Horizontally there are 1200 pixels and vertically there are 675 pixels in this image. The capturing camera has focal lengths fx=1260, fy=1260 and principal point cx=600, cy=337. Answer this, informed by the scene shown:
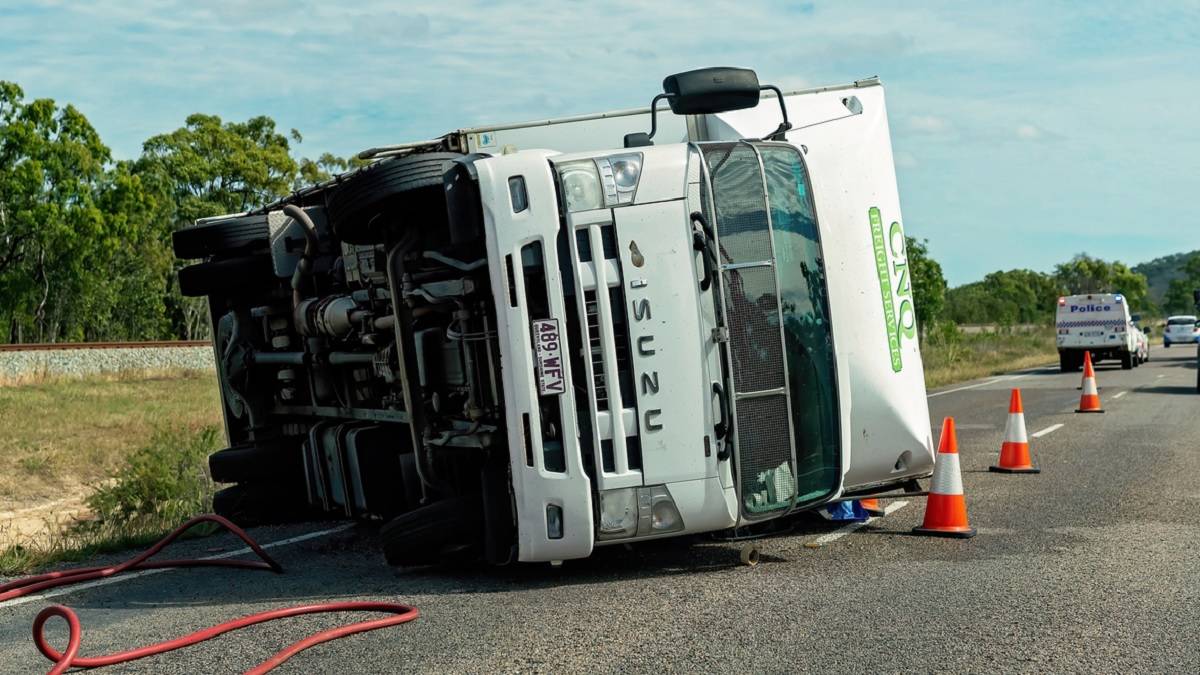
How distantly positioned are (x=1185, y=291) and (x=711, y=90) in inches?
6208

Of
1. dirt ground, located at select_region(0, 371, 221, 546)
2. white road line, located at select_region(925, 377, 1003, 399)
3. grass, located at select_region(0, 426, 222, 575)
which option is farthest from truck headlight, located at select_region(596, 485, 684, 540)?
white road line, located at select_region(925, 377, 1003, 399)

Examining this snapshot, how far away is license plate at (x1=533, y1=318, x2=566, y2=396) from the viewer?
6.28 meters

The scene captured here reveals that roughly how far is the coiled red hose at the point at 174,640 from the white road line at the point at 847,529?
2.86 meters

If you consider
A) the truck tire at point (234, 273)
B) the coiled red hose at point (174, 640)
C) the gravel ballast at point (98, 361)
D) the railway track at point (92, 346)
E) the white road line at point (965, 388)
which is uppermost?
the railway track at point (92, 346)

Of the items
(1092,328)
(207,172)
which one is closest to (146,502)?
(1092,328)

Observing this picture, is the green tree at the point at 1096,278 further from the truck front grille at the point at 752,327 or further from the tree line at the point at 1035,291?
the truck front grille at the point at 752,327

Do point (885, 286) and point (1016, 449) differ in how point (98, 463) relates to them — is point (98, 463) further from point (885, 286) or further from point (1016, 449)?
point (885, 286)

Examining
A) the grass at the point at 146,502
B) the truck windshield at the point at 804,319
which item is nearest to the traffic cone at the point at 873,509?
the truck windshield at the point at 804,319

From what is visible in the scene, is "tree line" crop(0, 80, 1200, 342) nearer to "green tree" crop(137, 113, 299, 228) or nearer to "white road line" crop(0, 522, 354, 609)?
"green tree" crop(137, 113, 299, 228)

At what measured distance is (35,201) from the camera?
48.7m

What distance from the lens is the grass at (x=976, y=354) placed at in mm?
33969

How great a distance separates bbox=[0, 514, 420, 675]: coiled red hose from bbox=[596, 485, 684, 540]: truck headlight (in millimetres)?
1056

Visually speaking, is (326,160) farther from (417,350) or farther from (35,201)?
(417,350)

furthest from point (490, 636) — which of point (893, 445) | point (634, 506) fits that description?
point (893, 445)
